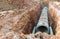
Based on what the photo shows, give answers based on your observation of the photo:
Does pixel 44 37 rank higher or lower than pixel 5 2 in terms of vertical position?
lower

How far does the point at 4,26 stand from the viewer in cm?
498

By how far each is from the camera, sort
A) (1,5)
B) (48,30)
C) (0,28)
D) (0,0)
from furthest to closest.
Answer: (0,0) → (1,5) → (48,30) → (0,28)

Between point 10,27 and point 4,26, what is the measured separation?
8.7 inches

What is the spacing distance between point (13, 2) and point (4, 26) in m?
4.95

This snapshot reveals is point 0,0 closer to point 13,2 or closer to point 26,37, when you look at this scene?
point 13,2

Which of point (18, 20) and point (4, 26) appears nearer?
point (4, 26)

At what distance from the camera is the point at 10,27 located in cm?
490

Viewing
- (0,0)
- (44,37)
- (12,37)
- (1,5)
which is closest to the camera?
(12,37)

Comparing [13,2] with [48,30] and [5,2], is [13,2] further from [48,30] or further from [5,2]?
[48,30]

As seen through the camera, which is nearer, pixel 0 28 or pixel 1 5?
pixel 0 28

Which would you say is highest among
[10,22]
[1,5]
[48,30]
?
[1,5]

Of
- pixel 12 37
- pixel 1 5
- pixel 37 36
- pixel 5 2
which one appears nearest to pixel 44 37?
pixel 37 36

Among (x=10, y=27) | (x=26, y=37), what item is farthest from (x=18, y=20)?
(x=26, y=37)

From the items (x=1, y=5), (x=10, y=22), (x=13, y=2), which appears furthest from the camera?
(x=13, y=2)
